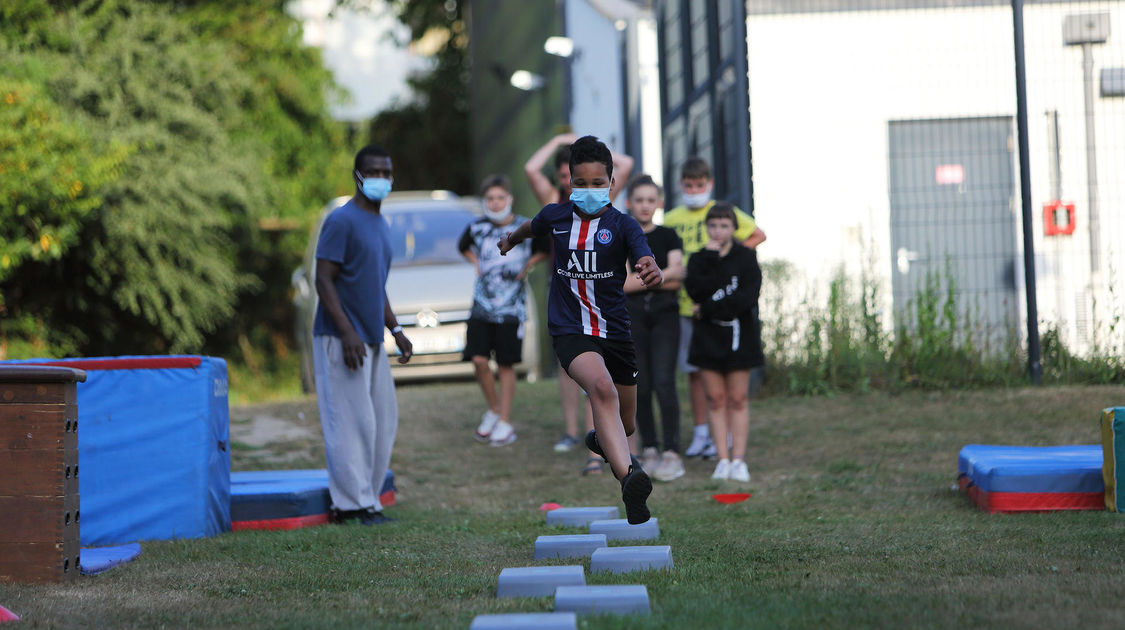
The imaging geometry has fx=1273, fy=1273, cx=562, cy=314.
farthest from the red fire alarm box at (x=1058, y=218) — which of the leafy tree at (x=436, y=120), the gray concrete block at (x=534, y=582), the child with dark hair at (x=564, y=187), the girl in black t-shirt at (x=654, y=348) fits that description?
the leafy tree at (x=436, y=120)

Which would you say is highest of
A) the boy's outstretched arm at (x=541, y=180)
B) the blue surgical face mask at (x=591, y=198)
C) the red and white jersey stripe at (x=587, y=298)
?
the boy's outstretched arm at (x=541, y=180)

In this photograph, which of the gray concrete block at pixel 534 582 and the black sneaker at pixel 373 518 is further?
the black sneaker at pixel 373 518

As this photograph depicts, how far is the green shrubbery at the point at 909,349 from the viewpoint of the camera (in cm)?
1030

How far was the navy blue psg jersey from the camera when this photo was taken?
5.46 meters

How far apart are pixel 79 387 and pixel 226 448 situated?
2.62 ft

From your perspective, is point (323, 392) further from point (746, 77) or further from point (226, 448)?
point (746, 77)

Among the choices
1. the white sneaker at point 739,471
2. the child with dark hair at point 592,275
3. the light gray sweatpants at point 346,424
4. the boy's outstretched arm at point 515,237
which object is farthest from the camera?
the white sneaker at point 739,471

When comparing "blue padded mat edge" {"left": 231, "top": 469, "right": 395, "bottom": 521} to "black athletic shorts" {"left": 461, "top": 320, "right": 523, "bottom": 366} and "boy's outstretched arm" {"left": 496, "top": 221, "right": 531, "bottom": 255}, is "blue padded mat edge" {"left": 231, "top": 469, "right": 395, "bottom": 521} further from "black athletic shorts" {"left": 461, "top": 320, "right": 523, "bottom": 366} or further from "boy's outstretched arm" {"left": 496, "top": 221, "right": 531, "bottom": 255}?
"black athletic shorts" {"left": 461, "top": 320, "right": 523, "bottom": 366}

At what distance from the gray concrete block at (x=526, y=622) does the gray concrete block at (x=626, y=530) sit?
74.1 inches

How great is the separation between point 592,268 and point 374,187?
1.75m

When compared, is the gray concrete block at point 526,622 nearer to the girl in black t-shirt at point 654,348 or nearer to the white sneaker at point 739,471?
the white sneaker at point 739,471

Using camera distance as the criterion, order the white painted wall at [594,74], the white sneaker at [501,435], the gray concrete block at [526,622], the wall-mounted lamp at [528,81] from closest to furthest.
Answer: the gray concrete block at [526,622]
the white sneaker at [501,435]
the white painted wall at [594,74]
the wall-mounted lamp at [528,81]

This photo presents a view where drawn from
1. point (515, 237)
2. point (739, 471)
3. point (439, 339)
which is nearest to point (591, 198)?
point (515, 237)

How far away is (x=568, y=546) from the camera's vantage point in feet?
17.2
